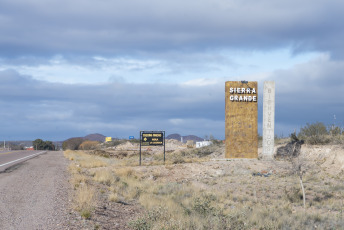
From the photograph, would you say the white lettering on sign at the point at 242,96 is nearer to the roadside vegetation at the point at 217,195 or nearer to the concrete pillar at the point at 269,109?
the concrete pillar at the point at 269,109

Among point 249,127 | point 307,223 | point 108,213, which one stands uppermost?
point 249,127

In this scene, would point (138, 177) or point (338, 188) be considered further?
point (138, 177)

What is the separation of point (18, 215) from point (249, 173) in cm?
2210

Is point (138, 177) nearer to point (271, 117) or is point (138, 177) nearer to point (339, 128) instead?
point (271, 117)

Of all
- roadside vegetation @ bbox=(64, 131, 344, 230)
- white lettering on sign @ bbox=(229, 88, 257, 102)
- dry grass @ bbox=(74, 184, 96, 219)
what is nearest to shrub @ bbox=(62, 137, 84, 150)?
roadside vegetation @ bbox=(64, 131, 344, 230)

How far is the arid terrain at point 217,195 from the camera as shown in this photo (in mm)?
12021

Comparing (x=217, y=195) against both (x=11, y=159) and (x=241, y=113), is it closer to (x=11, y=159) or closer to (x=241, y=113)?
(x=241, y=113)

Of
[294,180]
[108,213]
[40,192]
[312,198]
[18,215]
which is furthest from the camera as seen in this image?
[294,180]

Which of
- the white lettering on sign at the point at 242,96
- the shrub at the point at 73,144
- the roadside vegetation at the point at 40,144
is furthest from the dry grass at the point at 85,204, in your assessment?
the roadside vegetation at the point at 40,144

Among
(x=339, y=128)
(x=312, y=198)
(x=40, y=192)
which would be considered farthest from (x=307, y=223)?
(x=339, y=128)

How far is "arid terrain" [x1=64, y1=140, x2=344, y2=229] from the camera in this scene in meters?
12.0

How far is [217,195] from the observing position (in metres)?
21.1

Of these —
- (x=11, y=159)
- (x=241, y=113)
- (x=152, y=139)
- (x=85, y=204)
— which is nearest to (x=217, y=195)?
(x=85, y=204)

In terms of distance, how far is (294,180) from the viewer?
26.9 metres
